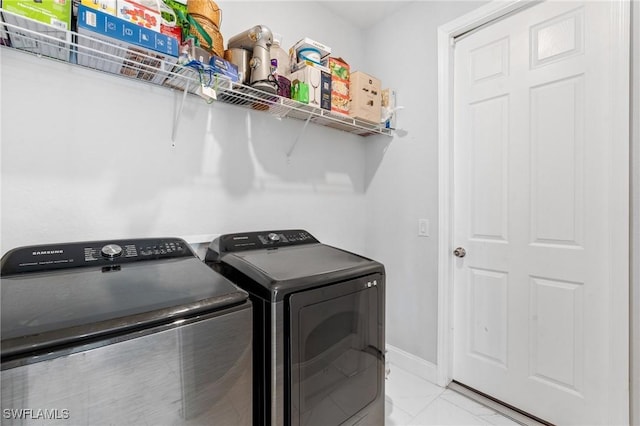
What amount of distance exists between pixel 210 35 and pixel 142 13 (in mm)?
300

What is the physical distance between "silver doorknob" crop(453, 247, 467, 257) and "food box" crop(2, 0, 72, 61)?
2215mm

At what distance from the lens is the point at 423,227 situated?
2.13m

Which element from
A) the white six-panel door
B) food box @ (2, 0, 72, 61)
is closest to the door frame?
the white six-panel door

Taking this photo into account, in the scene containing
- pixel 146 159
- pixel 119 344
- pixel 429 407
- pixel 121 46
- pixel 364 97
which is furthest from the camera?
pixel 364 97

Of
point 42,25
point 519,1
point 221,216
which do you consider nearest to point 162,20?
point 42,25

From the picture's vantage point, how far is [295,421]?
42.1 inches

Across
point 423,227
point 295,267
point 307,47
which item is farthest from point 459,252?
point 307,47

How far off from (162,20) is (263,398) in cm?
150

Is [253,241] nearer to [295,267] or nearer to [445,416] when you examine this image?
[295,267]

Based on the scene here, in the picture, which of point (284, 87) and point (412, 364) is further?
point (412, 364)

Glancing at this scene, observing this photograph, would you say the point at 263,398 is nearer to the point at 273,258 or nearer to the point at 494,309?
the point at 273,258

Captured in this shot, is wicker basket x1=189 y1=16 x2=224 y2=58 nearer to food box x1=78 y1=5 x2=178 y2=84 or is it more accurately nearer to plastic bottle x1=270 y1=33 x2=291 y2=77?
food box x1=78 y1=5 x2=178 y2=84

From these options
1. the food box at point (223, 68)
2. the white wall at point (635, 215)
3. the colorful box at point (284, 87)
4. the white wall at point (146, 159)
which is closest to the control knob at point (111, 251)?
the white wall at point (146, 159)

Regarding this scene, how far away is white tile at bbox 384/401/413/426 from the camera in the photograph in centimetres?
167
